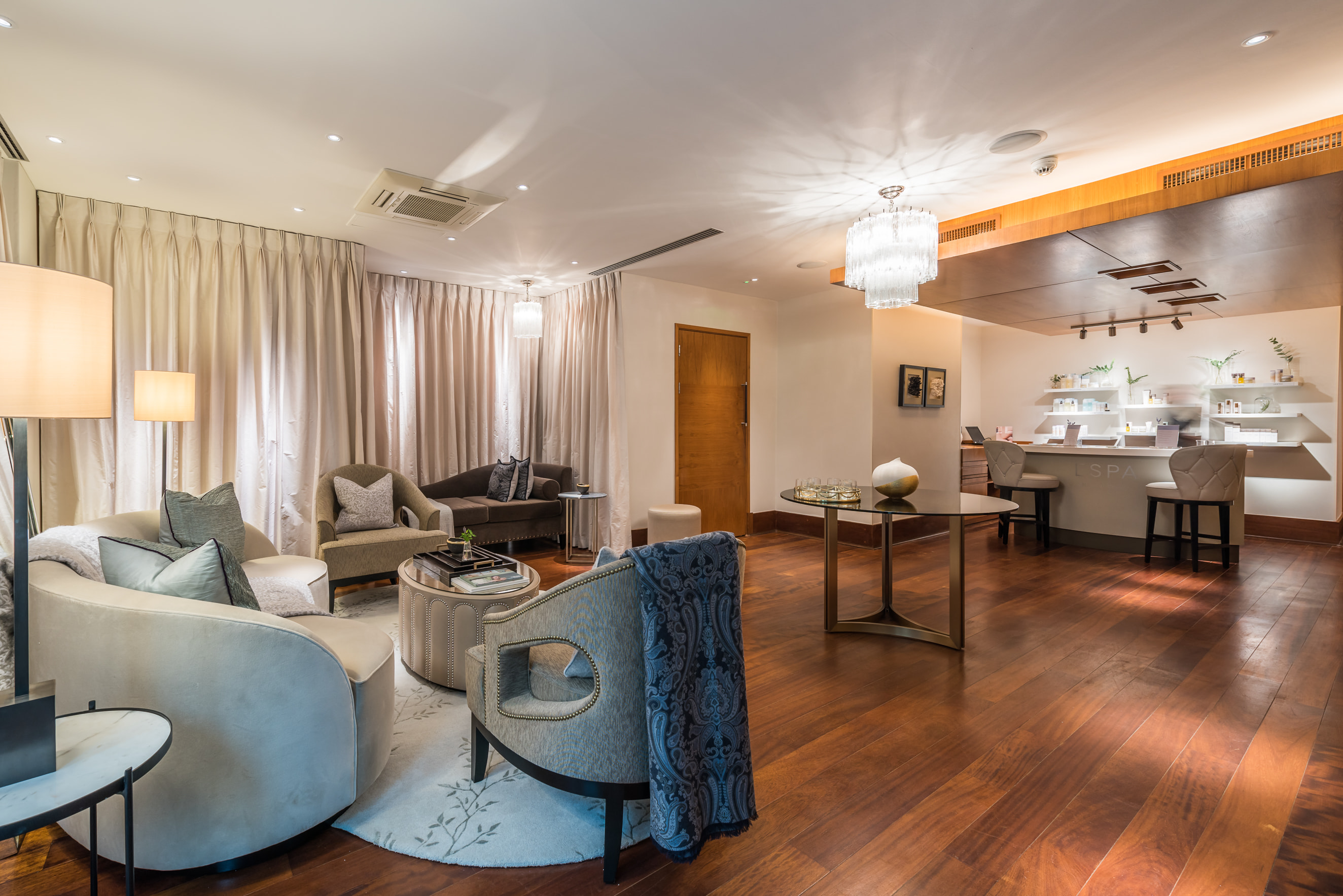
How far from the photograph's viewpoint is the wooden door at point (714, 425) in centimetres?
616

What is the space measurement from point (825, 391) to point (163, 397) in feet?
17.9

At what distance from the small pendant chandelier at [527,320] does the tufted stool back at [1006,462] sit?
4.60 metres

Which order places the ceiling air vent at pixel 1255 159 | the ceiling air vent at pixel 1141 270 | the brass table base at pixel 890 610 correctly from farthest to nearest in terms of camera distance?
the ceiling air vent at pixel 1141 270
the brass table base at pixel 890 610
the ceiling air vent at pixel 1255 159

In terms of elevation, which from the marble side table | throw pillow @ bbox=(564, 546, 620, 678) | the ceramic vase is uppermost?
the ceramic vase

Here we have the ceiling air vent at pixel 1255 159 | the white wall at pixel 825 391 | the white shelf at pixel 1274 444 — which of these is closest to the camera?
the ceiling air vent at pixel 1255 159

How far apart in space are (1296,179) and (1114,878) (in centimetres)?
317

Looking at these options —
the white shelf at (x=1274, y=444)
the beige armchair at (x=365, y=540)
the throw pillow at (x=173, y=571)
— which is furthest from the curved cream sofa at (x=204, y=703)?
the white shelf at (x=1274, y=444)

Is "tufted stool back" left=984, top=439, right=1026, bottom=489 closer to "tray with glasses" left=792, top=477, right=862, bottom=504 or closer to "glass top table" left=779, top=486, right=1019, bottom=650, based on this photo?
"glass top table" left=779, top=486, right=1019, bottom=650

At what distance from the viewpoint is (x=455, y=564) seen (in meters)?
2.99

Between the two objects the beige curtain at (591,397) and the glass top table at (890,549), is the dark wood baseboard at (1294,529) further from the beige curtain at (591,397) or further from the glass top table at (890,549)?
the beige curtain at (591,397)

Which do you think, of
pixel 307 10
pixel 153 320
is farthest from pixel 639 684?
pixel 153 320

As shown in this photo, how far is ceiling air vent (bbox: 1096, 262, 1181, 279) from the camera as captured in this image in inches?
170

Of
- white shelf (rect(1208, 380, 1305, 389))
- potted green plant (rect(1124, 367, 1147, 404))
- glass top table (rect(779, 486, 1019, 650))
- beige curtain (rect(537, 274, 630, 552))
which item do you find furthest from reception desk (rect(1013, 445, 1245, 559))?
beige curtain (rect(537, 274, 630, 552))

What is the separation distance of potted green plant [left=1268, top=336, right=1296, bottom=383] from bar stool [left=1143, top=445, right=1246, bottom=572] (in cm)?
246
